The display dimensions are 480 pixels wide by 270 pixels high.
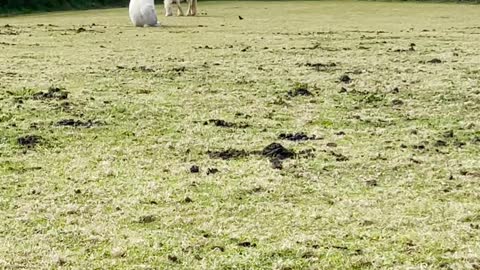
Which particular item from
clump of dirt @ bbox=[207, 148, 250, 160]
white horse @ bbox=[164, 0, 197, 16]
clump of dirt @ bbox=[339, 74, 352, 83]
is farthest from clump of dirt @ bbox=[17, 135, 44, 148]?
white horse @ bbox=[164, 0, 197, 16]

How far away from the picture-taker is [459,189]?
6133 mm

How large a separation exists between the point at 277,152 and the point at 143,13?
18.6m

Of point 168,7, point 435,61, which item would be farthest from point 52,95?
point 168,7

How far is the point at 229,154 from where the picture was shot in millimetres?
7355

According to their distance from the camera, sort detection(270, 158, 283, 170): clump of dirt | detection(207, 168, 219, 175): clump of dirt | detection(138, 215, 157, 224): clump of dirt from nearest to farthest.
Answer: detection(138, 215, 157, 224): clump of dirt
detection(207, 168, 219, 175): clump of dirt
detection(270, 158, 283, 170): clump of dirt

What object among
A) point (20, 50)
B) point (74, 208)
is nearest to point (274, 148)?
point (74, 208)

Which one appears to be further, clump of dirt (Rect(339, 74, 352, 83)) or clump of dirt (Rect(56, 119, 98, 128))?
clump of dirt (Rect(339, 74, 352, 83))

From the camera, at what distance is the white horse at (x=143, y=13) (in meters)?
25.0

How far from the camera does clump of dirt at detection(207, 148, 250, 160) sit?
7259 millimetres

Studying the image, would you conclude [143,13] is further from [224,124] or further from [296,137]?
[296,137]

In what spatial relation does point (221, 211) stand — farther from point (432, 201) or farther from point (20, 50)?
point (20, 50)

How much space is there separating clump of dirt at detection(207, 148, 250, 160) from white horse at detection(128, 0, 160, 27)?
18032mm

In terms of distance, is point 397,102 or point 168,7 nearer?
point 397,102

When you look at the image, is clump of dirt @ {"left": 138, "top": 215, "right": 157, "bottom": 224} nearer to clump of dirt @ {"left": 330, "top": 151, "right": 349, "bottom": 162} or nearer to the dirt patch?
clump of dirt @ {"left": 330, "top": 151, "right": 349, "bottom": 162}
